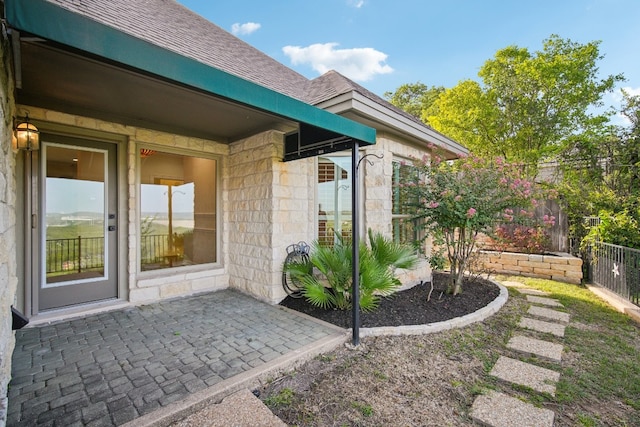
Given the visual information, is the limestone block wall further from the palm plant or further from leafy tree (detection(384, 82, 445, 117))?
leafy tree (detection(384, 82, 445, 117))

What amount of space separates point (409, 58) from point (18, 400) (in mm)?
13087

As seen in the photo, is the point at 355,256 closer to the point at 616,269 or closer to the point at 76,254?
the point at 76,254

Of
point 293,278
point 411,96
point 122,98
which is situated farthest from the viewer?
point 411,96

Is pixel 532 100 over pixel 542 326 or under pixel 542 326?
over

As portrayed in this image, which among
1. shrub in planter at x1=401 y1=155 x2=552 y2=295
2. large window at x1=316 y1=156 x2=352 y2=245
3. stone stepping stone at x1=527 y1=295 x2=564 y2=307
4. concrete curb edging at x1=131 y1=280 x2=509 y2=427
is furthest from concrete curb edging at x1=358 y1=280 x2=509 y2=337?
large window at x1=316 y1=156 x2=352 y2=245

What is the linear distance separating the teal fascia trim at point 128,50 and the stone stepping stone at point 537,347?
3280 millimetres

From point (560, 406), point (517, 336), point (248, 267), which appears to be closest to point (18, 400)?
point (248, 267)

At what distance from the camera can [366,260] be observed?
3547mm

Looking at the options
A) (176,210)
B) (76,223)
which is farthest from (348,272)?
(76,223)

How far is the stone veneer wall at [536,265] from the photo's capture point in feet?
19.3

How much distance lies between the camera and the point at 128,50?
149 cm

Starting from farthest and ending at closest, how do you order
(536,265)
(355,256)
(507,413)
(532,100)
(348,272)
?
(532,100)
(536,265)
(348,272)
(355,256)
(507,413)

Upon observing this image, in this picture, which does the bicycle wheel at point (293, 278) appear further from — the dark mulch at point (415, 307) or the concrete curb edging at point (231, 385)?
the concrete curb edging at point (231, 385)

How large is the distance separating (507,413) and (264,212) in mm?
3436
